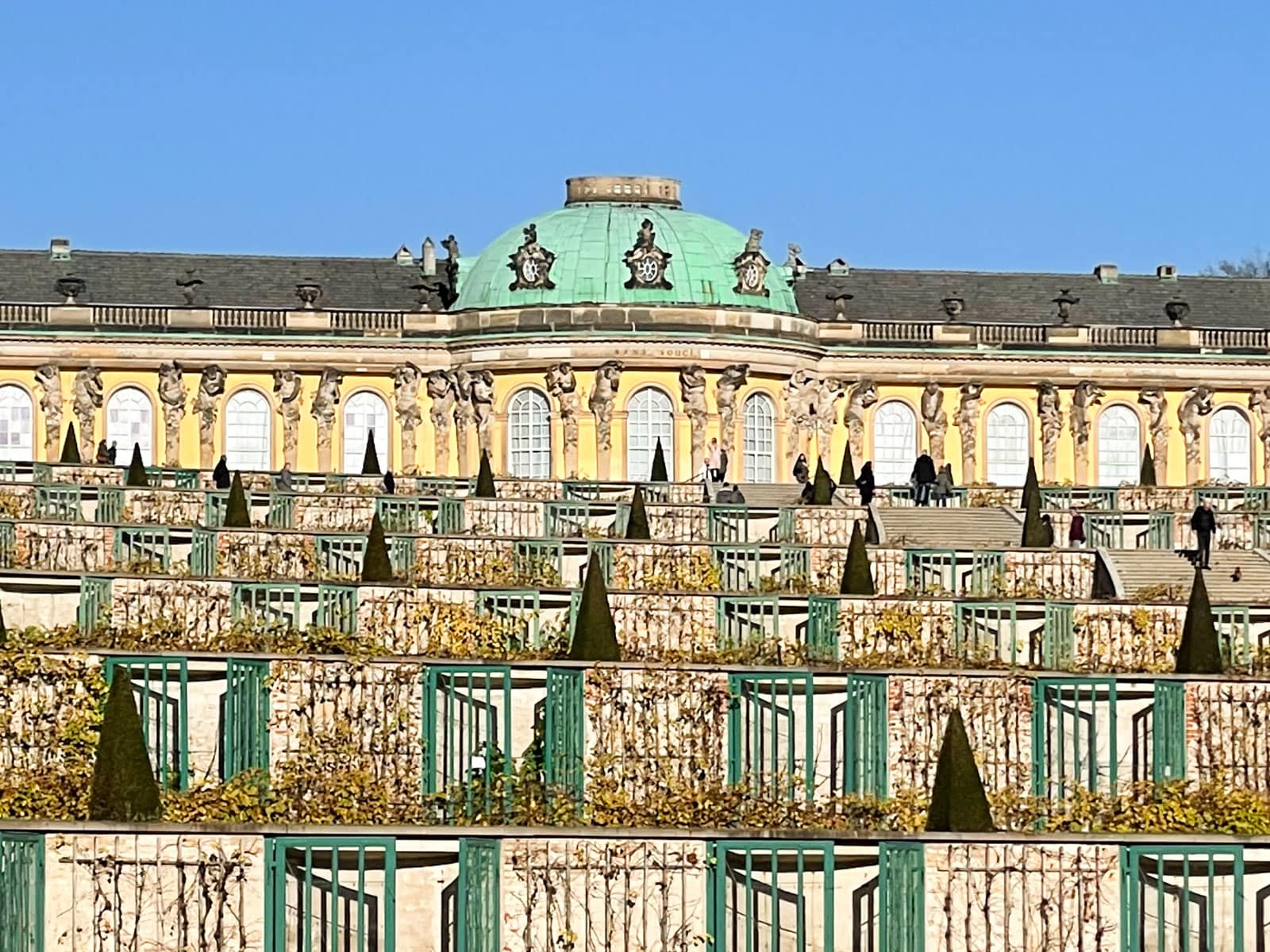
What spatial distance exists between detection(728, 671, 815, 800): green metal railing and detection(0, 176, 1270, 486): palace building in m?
48.8

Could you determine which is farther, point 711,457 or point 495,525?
point 711,457

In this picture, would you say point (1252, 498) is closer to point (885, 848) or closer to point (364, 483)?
point (364, 483)

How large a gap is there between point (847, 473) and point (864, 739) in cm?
4510

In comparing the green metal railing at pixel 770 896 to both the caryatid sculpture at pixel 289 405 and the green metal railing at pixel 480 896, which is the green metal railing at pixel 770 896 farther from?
the caryatid sculpture at pixel 289 405

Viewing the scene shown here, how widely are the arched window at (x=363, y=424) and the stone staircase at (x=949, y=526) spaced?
29681mm

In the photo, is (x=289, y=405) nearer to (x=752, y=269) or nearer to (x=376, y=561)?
(x=752, y=269)

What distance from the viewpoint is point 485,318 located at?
82000 millimetres

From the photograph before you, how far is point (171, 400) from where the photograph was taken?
3243 inches

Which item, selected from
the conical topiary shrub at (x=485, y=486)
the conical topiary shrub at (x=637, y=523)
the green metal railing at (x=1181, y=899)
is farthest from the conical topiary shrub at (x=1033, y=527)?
the green metal railing at (x=1181, y=899)

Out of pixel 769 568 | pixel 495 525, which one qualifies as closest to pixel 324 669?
pixel 769 568

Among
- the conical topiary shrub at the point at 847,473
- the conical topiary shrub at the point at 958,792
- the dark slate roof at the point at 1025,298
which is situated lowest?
the conical topiary shrub at the point at 958,792

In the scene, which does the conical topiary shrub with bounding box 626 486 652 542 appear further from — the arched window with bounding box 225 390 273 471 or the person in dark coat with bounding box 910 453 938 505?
the arched window with bounding box 225 390 273 471

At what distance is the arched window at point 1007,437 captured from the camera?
85938 mm

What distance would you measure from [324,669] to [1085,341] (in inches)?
2304
